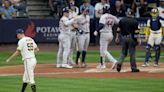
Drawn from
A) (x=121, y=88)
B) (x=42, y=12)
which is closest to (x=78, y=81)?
(x=121, y=88)

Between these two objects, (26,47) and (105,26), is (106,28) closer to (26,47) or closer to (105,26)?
(105,26)

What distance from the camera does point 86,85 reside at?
16.6 m

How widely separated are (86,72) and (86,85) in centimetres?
347

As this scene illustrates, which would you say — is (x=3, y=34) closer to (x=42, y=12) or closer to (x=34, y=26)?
(x=34, y=26)

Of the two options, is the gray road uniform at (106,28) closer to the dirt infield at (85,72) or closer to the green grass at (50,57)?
the dirt infield at (85,72)

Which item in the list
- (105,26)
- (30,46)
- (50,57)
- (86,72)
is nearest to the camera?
(30,46)

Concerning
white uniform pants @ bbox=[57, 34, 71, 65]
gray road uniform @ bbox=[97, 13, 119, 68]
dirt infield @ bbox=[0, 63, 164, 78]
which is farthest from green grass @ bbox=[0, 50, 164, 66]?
gray road uniform @ bbox=[97, 13, 119, 68]

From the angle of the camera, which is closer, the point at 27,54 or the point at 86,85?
the point at 27,54

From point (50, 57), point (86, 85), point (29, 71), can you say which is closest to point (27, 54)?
point (29, 71)

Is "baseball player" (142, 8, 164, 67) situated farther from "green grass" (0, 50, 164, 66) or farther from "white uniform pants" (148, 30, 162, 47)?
"green grass" (0, 50, 164, 66)

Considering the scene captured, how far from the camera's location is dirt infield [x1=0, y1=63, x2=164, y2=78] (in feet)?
62.4

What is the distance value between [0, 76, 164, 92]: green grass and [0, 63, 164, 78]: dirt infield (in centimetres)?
100

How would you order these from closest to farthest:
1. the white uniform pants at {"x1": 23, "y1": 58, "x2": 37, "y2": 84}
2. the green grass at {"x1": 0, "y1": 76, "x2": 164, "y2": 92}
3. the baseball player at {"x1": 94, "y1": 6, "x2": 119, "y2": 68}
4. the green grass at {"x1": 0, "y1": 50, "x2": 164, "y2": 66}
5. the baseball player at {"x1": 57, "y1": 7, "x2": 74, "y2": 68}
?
the white uniform pants at {"x1": 23, "y1": 58, "x2": 37, "y2": 84}
the green grass at {"x1": 0, "y1": 76, "x2": 164, "y2": 92}
the baseball player at {"x1": 94, "y1": 6, "x2": 119, "y2": 68}
the baseball player at {"x1": 57, "y1": 7, "x2": 74, "y2": 68}
the green grass at {"x1": 0, "y1": 50, "x2": 164, "y2": 66}

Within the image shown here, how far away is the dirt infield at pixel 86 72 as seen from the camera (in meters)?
19.0
